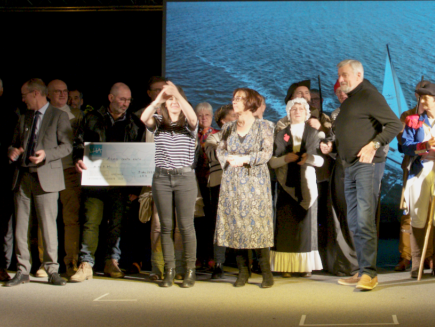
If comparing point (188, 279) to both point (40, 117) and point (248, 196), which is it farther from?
point (40, 117)

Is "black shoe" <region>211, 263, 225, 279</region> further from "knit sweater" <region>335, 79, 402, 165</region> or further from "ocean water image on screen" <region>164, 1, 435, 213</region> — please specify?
"ocean water image on screen" <region>164, 1, 435, 213</region>

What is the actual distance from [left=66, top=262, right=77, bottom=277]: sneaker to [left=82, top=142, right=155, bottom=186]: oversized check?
769mm

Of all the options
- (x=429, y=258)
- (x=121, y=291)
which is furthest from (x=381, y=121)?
(x=121, y=291)

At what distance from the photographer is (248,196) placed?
12.7ft

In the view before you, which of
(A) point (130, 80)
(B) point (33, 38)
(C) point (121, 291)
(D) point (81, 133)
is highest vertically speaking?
(B) point (33, 38)

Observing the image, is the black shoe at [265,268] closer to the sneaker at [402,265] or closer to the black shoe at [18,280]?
the sneaker at [402,265]

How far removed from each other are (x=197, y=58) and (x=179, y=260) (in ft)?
10.1

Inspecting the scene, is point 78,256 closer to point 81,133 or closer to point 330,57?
point 81,133

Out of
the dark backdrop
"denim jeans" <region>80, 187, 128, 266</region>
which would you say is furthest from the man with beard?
the dark backdrop

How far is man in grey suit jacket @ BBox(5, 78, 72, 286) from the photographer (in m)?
4.12

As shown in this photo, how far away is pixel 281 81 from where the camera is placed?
6445 millimetres

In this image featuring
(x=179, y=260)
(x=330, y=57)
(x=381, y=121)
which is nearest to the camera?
(x=381, y=121)

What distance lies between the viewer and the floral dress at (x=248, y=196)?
3.86 m

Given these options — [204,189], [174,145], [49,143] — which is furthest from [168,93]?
[204,189]
